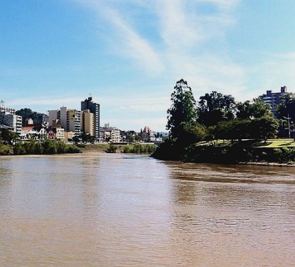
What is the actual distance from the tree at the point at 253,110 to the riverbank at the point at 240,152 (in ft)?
17.2

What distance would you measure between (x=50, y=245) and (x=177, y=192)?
594 inches

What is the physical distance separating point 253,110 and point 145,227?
6245 cm

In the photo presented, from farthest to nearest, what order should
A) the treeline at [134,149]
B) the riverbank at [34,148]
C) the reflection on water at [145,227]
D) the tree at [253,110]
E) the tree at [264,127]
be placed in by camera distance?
the treeline at [134,149] < the riverbank at [34,148] < the tree at [253,110] < the tree at [264,127] < the reflection on water at [145,227]

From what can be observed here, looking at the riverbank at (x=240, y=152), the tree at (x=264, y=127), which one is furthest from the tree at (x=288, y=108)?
the tree at (x=264, y=127)

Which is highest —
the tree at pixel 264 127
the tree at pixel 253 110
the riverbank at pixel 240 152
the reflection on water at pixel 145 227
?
the tree at pixel 253 110

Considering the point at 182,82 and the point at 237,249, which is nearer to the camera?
the point at 237,249

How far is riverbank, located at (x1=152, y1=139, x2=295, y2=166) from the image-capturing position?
5941 cm

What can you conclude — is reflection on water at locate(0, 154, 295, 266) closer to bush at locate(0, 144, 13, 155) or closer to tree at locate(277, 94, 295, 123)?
tree at locate(277, 94, 295, 123)

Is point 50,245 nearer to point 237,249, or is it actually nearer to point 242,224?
point 237,249

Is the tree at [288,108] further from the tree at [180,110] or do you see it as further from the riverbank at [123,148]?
the riverbank at [123,148]

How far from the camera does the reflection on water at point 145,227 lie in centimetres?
1241

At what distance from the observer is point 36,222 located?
17.1 meters

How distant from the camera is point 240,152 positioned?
65.6 m

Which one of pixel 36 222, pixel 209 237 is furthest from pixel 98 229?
pixel 209 237
